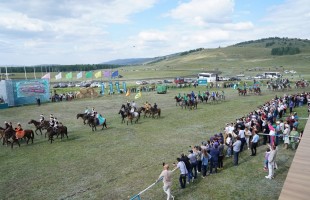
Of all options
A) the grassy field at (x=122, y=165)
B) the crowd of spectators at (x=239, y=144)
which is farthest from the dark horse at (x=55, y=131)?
the crowd of spectators at (x=239, y=144)

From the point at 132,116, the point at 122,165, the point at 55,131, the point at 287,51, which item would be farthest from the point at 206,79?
the point at 287,51

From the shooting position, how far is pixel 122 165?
54.5ft

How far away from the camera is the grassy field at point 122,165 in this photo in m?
13.1

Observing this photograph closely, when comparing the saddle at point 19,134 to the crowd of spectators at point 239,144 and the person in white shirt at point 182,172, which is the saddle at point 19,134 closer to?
the crowd of spectators at point 239,144

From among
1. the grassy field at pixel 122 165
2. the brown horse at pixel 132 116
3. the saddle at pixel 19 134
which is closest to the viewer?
the grassy field at pixel 122 165

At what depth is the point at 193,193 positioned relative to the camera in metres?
12.7

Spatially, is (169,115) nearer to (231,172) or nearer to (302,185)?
(231,172)

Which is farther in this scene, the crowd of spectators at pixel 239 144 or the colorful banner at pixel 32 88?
the colorful banner at pixel 32 88

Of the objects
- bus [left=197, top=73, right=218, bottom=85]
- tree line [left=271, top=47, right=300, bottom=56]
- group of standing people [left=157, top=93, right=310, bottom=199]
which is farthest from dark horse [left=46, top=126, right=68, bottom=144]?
tree line [left=271, top=47, right=300, bottom=56]

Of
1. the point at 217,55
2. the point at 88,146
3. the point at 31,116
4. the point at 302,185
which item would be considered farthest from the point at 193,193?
the point at 217,55

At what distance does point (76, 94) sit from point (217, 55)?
129903mm

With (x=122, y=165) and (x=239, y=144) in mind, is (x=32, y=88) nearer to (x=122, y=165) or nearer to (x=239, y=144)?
(x=122, y=165)

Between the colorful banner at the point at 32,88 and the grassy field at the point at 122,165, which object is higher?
the colorful banner at the point at 32,88

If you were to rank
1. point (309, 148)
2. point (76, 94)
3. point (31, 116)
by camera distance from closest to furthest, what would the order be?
point (309, 148) < point (31, 116) < point (76, 94)
